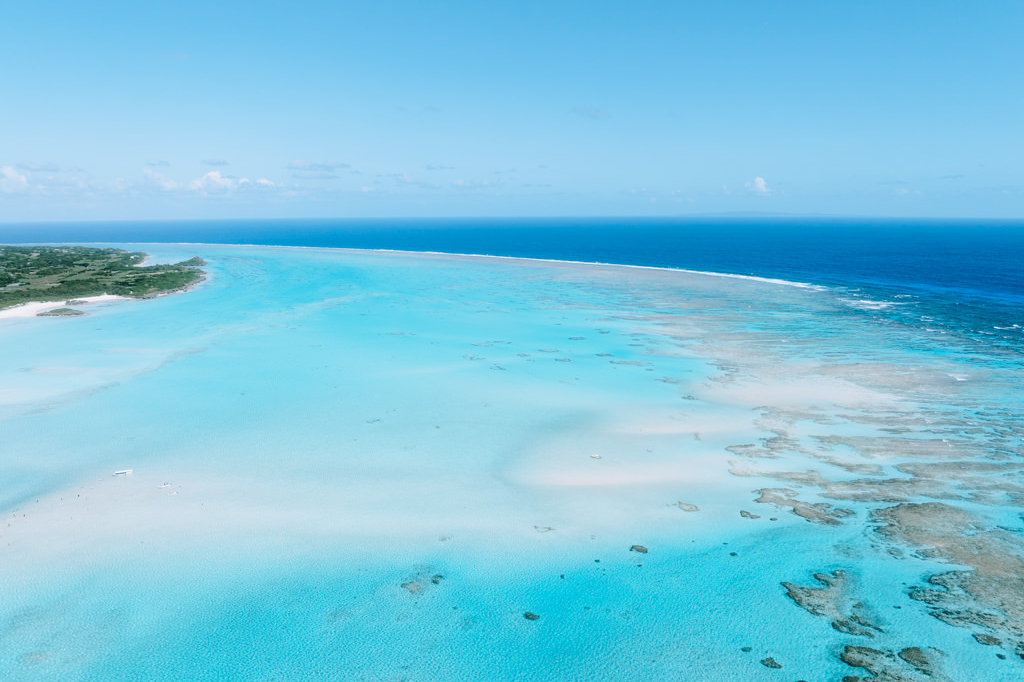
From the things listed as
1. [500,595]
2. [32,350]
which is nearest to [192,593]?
[500,595]

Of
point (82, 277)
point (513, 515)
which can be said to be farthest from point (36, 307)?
point (513, 515)

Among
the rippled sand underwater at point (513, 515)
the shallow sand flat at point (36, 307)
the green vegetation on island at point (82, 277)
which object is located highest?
the green vegetation on island at point (82, 277)

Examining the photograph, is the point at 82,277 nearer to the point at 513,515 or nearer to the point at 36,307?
the point at 36,307

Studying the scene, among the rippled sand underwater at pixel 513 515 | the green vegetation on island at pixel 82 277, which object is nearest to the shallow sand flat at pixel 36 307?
the green vegetation on island at pixel 82 277

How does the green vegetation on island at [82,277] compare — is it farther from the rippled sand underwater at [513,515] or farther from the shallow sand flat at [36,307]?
the rippled sand underwater at [513,515]

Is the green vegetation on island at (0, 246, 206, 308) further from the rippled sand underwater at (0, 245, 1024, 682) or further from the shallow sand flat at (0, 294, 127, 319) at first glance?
the rippled sand underwater at (0, 245, 1024, 682)

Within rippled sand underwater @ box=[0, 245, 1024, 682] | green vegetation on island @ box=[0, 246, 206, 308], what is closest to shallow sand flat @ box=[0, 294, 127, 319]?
green vegetation on island @ box=[0, 246, 206, 308]

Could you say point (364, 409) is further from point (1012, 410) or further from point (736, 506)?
point (1012, 410)
